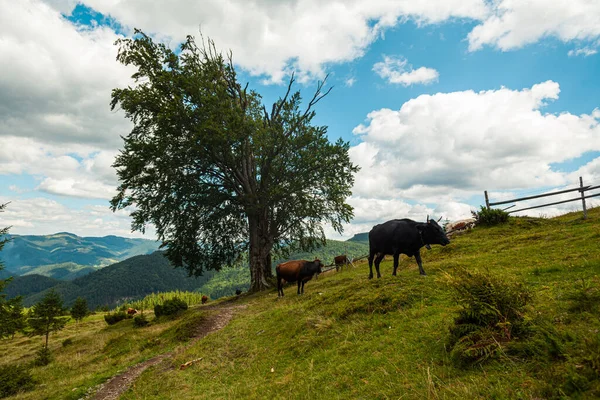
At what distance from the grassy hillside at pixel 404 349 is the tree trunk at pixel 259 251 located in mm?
13542

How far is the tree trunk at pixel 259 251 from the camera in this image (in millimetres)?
27136

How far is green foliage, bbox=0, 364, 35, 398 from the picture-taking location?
14.7m

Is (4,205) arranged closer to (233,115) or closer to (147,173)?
(147,173)

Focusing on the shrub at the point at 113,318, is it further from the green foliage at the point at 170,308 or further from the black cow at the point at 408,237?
the black cow at the point at 408,237

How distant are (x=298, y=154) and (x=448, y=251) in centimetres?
1467

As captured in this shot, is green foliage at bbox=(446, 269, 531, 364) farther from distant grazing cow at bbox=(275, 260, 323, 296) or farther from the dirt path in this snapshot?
distant grazing cow at bbox=(275, 260, 323, 296)

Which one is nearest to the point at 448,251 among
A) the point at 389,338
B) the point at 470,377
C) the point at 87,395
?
the point at 389,338

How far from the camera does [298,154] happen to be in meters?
27.0

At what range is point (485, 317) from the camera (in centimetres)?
509

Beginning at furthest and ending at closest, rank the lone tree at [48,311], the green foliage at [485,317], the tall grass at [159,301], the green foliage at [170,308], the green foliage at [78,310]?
the tall grass at [159,301] < the green foliage at [78,310] < the lone tree at [48,311] < the green foliage at [170,308] < the green foliage at [485,317]

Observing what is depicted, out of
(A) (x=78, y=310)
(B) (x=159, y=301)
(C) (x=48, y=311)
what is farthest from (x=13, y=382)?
(B) (x=159, y=301)

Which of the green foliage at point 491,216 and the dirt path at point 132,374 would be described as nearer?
the dirt path at point 132,374

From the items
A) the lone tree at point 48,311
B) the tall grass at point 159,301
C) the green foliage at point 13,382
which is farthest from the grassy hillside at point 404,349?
the tall grass at point 159,301

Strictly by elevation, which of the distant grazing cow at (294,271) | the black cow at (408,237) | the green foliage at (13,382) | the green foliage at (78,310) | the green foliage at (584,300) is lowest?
the green foliage at (78,310)
